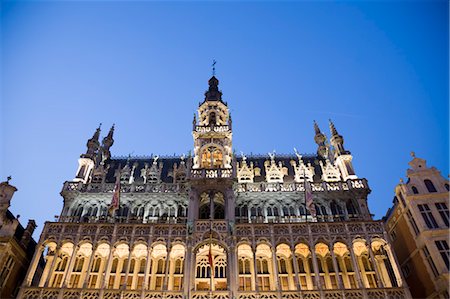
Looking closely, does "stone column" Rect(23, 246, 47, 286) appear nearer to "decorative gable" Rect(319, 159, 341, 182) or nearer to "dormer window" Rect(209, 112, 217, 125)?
"dormer window" Rect(209, 112, 217, 125)

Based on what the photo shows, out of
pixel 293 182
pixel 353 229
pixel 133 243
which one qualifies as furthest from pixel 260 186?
pixel 133 243

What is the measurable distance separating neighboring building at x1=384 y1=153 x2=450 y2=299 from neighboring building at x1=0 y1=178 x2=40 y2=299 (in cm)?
3042

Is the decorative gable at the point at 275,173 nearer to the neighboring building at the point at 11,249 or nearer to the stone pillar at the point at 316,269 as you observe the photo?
the stone pillar at the point at 316,269

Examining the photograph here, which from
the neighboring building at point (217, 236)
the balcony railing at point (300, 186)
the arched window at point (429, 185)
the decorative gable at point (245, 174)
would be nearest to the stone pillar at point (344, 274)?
the neighboring building at point (217, 236)

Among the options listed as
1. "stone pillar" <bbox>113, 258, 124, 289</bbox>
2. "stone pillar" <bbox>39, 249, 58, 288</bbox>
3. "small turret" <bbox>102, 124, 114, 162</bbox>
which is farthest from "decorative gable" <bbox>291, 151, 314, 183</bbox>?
"stone pillar" <bbox>39, 249, 58, 288</bbox>

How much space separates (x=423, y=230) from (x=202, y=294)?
58.1ft

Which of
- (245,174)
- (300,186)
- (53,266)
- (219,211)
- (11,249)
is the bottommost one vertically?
(53,266)

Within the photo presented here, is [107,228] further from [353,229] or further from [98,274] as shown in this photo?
[353,229]

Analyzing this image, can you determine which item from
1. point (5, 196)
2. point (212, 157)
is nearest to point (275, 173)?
point (212, 157)

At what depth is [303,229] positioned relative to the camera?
92.7ft

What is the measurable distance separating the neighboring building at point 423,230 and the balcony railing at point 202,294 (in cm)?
306

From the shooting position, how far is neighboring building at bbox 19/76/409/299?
25578mm

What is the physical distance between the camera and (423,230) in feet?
85.5

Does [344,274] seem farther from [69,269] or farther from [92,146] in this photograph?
[92,146]
